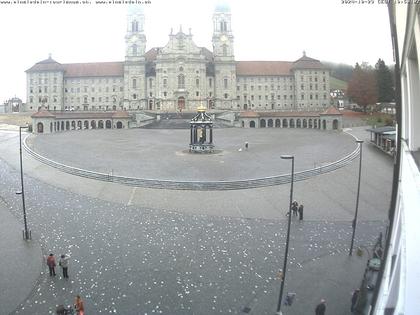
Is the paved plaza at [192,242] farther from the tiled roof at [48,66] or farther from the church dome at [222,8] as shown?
the church dome at [222,8]

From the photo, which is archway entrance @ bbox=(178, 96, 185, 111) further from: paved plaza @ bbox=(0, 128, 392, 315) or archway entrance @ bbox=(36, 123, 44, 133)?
paved plaza @ bbox=(0, 128, 392, 315)

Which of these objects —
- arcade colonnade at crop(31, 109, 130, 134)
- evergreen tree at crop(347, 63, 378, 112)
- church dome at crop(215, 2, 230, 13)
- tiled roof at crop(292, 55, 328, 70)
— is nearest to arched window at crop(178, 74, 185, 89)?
arcade colonnade at crop(31, 109, 130, 134)

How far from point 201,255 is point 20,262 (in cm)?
805

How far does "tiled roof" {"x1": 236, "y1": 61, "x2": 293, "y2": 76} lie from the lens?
106 m

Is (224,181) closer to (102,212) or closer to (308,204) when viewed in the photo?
(308,204)

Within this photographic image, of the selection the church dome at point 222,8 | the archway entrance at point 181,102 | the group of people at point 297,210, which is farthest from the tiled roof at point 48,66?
the group of people at point 297,210

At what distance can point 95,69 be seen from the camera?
105 m

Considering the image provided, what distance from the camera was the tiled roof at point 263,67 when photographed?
4183 inches

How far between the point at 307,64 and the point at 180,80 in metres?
34.9

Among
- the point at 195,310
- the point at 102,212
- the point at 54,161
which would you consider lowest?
the point at 195,310

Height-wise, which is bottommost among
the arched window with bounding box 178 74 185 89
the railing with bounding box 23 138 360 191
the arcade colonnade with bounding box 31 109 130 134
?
the railing with bounding box 23 138 360 191

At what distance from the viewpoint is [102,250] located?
18.9 m

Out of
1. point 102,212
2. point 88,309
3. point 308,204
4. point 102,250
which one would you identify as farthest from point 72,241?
point 308,204

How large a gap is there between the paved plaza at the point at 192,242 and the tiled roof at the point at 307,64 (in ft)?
253
